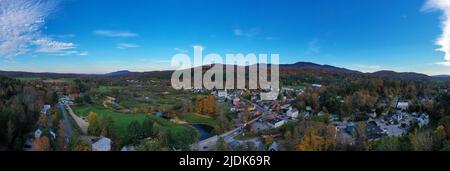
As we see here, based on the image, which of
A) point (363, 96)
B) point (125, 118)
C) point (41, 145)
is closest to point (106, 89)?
point (125, 118)

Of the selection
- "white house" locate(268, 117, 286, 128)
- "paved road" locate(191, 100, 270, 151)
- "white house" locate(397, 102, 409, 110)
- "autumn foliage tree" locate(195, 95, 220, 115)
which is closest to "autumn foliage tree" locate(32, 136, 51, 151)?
"paved road" locate(191, 100, 270, 151)

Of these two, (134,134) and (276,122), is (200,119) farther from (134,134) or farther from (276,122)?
(134,134)

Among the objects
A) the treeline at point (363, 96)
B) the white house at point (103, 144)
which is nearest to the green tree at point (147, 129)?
the white house at point (103, 144)

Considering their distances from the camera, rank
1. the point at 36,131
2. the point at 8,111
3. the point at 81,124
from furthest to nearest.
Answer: the point at 81,124, the point at 36,131, the point at 8,111

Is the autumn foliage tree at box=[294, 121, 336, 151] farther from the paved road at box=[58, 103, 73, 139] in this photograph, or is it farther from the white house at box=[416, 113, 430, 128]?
the paved road at box=[58, 103, 73, 139]

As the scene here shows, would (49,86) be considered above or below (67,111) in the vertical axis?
above

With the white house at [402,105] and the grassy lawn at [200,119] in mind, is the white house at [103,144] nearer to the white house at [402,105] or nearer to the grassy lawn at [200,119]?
the grassy lawn at [200,119]

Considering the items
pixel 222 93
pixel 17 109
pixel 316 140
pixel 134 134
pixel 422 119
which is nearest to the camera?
pixel 316 140

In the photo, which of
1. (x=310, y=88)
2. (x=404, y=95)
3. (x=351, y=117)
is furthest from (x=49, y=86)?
(x=404, y=95)
